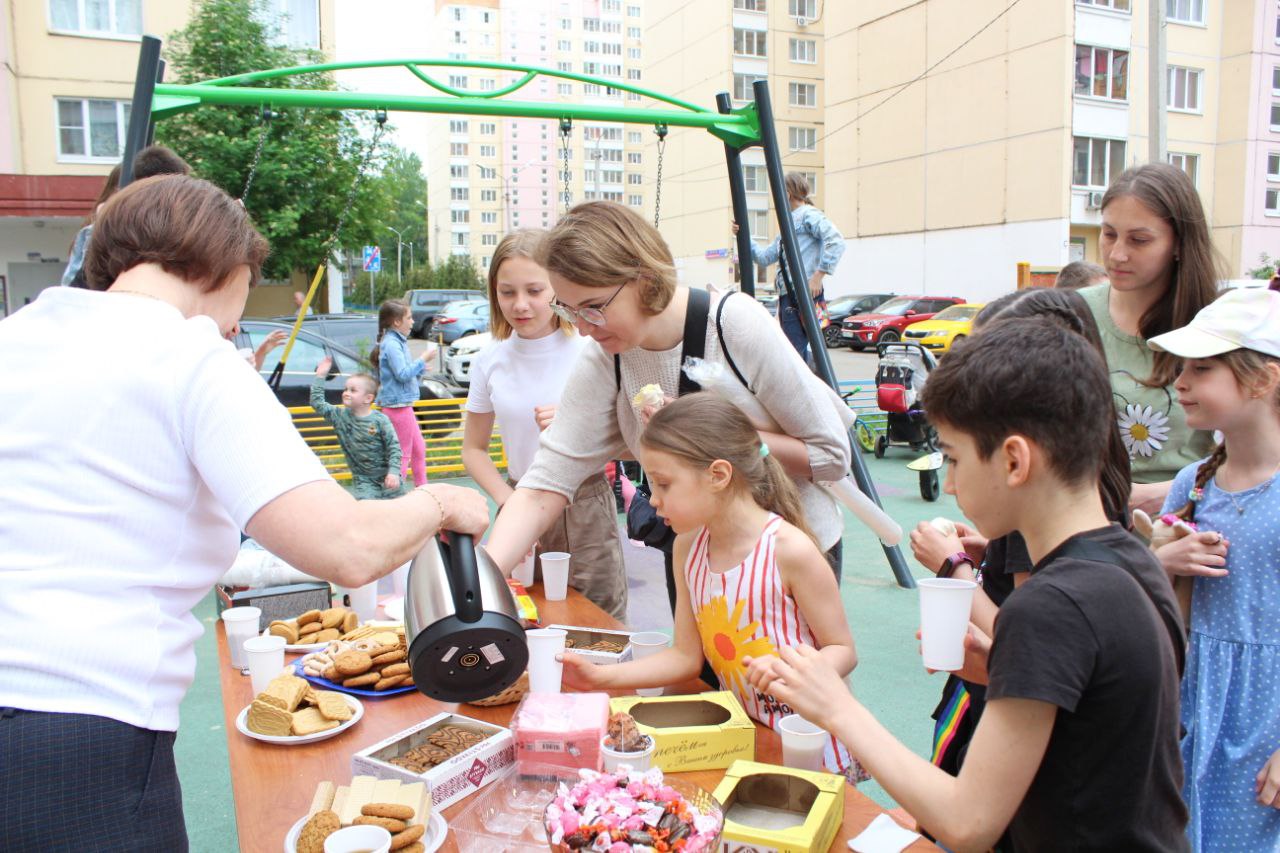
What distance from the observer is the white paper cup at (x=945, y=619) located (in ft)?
4.58

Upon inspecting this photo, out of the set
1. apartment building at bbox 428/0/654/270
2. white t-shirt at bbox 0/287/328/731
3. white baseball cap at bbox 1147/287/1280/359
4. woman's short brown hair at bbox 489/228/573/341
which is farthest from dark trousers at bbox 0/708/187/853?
apartment building at bbox 428/0/654/270

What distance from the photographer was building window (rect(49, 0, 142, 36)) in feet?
61.5

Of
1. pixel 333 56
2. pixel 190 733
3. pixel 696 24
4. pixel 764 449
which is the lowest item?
pixel 190 733

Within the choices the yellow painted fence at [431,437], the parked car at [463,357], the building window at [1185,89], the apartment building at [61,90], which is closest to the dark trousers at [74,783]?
the yellow painted fence at [431,437]

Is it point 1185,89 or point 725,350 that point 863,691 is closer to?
point 725,350

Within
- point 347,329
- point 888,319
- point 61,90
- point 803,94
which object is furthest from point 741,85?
point 347,329

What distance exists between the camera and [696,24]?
1439 inches

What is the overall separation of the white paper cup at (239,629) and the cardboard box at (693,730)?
1.09m

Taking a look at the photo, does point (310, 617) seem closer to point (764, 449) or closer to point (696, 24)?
point (764, 449)

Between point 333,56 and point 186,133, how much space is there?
7253 mm

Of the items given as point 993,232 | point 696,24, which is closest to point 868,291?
point 993,232

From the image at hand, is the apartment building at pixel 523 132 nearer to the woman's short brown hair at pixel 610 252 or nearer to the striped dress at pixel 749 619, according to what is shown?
the woman's short brown hair at pixel 610 252

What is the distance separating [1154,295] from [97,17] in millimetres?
22498

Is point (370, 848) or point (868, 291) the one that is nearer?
point (370, 848)
